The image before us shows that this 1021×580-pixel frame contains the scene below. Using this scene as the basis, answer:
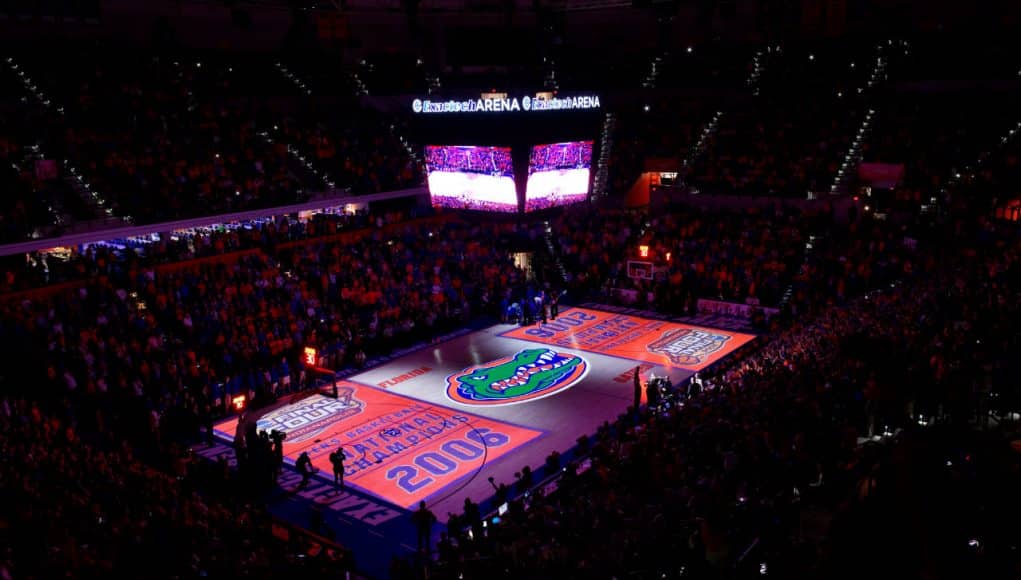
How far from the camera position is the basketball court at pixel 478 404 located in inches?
653

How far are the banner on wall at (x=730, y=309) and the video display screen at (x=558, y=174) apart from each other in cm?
585

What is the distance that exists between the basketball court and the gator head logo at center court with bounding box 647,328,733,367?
0.10 feet

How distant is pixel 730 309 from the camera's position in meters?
27.3

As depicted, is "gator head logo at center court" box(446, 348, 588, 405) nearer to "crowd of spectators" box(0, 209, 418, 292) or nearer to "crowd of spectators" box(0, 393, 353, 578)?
"crowd of spectators" box(0, 393, 353, 578)

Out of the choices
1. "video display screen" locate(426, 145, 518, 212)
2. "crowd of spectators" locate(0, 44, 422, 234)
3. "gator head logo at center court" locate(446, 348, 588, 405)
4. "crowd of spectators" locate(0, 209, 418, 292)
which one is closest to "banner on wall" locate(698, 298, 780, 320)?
"gator head logo at center court" locate(446, 348, 588, 405)

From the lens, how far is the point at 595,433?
17953mm

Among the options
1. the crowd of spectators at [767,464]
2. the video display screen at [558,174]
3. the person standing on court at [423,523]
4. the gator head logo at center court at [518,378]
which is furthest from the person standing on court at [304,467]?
the video display screen at [558,174]

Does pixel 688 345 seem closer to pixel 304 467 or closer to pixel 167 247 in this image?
pixel 304 467

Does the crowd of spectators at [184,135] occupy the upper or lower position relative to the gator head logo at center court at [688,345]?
upper

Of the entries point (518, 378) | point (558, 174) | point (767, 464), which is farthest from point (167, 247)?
point (767, 464)

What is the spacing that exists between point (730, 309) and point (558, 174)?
302 inches

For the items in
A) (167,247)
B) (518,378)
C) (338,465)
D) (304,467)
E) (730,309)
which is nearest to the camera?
(338,465)

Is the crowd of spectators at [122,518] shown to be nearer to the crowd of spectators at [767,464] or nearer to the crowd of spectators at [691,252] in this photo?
the crowd of spectators at [767,464]

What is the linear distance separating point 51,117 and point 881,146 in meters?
29.9
